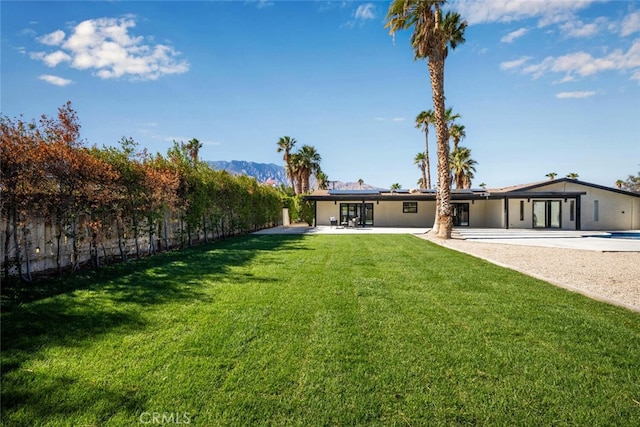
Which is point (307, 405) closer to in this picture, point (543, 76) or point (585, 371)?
point (585, 371)

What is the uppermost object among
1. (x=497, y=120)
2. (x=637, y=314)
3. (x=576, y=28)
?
(x=576, y=28)

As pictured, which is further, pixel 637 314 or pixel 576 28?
pixel 576 28

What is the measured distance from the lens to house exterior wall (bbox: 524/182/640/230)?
22.7m

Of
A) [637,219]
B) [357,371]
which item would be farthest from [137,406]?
[637,219]

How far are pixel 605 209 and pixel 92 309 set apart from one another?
98.7 ft

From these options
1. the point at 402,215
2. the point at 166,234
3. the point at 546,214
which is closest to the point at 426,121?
the point at 402,215

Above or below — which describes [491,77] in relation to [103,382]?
above

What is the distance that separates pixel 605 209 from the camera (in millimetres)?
22844

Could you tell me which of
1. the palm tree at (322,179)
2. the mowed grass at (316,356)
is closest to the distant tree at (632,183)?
the palm tree at (322,179)

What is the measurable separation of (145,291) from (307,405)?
4.22 metres

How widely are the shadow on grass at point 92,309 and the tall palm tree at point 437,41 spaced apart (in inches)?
474

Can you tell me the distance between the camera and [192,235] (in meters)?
13.0

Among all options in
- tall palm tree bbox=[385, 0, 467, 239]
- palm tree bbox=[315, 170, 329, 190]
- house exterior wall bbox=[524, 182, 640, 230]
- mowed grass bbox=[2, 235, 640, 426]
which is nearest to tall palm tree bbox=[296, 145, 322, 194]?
palm tree bbox=[315, 170, 329, 190]

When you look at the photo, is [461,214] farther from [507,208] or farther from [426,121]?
[426,121]
